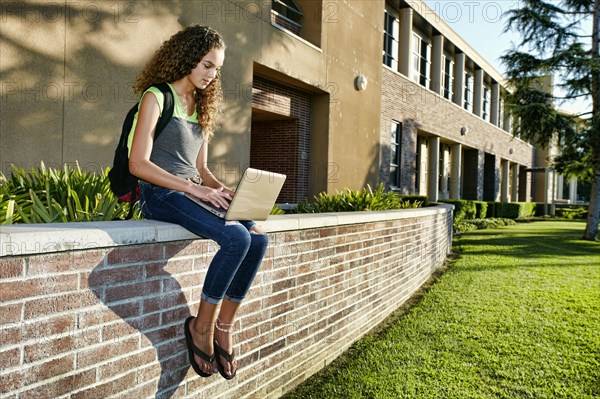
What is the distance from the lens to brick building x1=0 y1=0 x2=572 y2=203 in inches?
248

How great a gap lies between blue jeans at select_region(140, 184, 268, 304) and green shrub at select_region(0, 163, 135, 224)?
28.0 inches

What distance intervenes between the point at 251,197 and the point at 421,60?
20.4 meters

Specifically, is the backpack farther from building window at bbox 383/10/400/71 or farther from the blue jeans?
building window at bbox 383/10/400/71

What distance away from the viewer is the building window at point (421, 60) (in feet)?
68.3

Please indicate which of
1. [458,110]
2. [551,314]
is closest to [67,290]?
[551,314]

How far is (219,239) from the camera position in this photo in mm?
2723

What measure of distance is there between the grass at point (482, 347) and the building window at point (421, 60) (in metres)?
14.0

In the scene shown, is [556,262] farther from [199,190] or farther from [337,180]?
[199,190]

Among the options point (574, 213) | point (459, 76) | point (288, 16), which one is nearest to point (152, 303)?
point (288, 16)

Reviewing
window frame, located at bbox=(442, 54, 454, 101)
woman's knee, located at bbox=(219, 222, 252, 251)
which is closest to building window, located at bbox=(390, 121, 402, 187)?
window frame, located at bbox=(442, 54, 454, 101)

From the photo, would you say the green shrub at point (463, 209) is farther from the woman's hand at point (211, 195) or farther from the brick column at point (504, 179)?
the woman's hand at point (211, 195)

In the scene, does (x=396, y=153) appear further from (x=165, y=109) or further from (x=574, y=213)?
(x=574, y=213)

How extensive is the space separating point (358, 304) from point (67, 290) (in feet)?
11.4

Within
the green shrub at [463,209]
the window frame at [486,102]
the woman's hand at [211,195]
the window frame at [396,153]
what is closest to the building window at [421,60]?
the window frame at [396,153]
